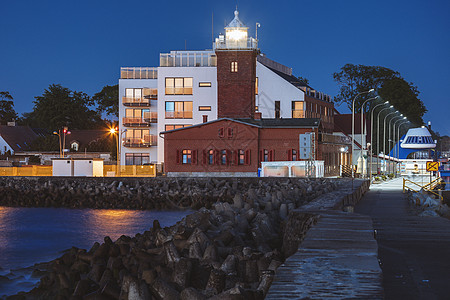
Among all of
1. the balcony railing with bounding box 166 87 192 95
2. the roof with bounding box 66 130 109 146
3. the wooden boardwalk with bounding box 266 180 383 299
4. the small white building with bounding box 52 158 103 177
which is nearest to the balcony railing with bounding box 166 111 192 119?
the balcony railing with bounding box 166 87 192 95

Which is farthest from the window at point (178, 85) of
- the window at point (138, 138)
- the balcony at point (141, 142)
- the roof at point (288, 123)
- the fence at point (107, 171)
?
the fence at point (107, 171)

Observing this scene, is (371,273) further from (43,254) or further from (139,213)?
(139,213)

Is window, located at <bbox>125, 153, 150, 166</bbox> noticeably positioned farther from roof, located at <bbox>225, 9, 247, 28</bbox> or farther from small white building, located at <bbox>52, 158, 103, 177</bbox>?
small white building, located at <bbox>52, 158, 103, 177</bbox>

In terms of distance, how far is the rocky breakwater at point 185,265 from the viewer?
7.93 meters

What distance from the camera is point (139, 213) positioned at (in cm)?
3188

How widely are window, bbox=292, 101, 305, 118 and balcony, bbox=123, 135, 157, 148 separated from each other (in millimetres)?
16933

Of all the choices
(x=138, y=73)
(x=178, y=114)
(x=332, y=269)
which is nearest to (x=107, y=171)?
(x=178, y=114)

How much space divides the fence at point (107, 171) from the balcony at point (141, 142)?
63.5ft

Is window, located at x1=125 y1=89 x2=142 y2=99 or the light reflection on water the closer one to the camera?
the light reflection on water

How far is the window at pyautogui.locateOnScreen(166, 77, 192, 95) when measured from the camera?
69.4 m

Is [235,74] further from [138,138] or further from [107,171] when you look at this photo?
[107,171]

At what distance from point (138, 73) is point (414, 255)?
66.3 metres

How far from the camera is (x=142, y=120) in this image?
7338cm

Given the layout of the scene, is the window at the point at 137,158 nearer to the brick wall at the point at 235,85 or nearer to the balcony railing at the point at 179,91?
the balcony railing at the point at 179,91
